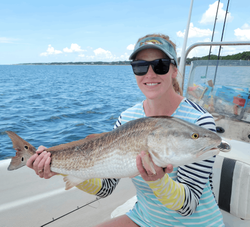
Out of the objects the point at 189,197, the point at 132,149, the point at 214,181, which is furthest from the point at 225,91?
the point at 132,149

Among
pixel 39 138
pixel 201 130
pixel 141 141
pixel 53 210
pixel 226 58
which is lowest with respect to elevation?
pixel 39 138

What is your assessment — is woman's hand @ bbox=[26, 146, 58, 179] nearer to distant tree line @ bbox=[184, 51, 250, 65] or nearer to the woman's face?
the woman's face

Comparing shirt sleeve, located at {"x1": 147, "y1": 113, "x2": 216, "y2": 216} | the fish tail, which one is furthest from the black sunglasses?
the fish tail

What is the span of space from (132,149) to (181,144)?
0.38m

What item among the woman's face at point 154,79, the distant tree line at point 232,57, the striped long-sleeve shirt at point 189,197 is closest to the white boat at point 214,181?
the distant tree line at point 232,57

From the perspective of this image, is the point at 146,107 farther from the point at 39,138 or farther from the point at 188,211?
the point at 39,138

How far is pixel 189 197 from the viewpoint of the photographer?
185cm

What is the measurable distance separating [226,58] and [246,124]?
1447 mm

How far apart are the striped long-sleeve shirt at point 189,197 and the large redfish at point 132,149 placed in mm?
295

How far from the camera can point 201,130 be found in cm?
167

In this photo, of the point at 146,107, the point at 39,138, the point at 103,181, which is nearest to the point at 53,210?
the point at 103,181

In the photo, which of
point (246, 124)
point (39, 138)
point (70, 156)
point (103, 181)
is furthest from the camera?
point (39, 138)

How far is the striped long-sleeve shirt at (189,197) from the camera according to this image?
6.27ft

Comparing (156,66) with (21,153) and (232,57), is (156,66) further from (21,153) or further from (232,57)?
(232,57)
